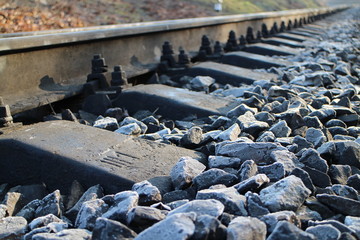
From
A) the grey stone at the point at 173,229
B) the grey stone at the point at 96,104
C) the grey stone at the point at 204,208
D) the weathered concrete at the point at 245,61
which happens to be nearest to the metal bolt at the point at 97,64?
the grey stone at the point at 96,104

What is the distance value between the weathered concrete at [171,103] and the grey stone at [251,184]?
5.06 ft

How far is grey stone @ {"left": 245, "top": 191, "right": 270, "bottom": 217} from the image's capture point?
1768 mm

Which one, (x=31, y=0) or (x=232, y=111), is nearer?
(x=232, y=111)

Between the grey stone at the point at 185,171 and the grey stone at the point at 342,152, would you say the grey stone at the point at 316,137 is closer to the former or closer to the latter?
the grey stone at the point at 342,152

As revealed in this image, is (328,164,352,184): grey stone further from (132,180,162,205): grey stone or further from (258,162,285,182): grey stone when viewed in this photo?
(132,180,162,205): grey stone

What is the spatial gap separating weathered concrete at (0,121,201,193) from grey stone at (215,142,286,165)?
17 centimetres

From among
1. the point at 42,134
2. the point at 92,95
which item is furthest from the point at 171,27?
the point at 42,134

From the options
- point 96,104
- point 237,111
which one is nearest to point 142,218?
point 237,111

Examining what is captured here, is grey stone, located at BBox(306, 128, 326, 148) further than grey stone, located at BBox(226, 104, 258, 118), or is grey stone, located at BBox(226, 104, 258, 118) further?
grey stone, located at BBox(226, 104, 258, 118)

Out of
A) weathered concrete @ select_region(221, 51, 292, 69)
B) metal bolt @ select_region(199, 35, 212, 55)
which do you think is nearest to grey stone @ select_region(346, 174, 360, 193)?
weathered concrete @ select_region(221, 51, 292, 69)

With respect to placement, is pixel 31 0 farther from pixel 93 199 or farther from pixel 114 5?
pixel 93 199

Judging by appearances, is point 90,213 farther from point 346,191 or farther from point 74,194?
point 346,191

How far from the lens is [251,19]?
1019cm

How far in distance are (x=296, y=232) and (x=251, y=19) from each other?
913 centimetres
